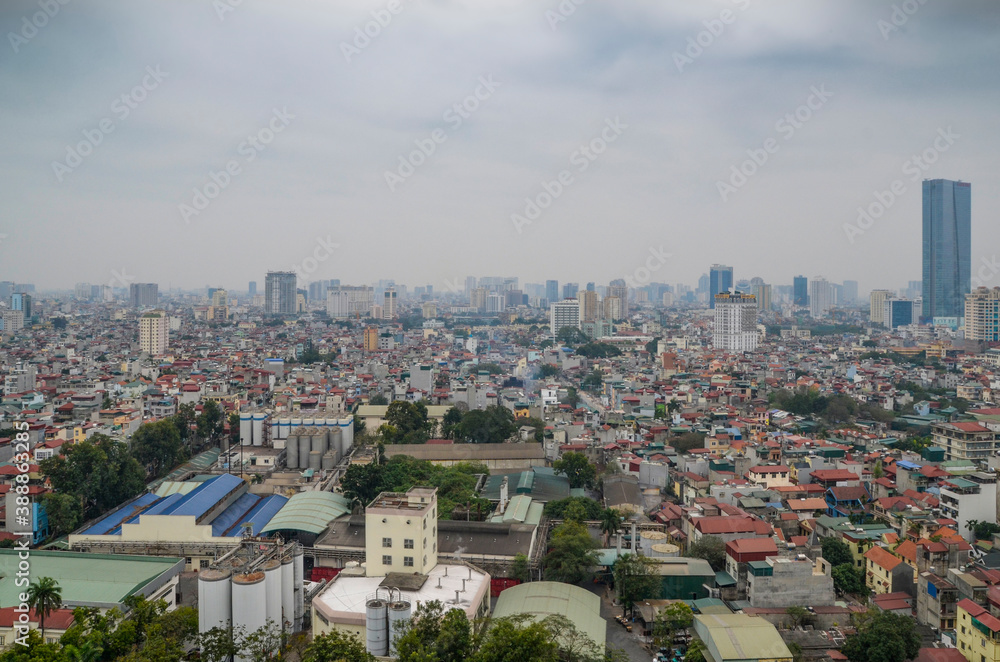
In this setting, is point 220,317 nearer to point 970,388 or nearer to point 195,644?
point 970,388

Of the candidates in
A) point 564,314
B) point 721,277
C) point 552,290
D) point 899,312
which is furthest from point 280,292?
point 899,312

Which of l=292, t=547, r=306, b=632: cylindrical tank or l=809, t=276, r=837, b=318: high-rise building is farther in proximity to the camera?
l=809, t=276, r=837, b=318: high-rise building

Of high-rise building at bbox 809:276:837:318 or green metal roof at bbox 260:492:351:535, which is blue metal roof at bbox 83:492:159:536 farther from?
high-rise building at bbox 809:276:837:318

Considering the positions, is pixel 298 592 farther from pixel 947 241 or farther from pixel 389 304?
pixel 389 304

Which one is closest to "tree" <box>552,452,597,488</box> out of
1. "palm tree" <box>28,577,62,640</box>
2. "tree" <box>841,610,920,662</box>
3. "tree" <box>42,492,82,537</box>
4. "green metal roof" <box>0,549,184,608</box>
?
"tree" <box>841,610,920,662</box>

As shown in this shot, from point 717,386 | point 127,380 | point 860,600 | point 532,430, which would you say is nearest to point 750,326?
point 717,386

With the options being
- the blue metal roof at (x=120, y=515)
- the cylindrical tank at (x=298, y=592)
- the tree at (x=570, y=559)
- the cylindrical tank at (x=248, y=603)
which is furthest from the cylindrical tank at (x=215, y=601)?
the blue metal roof at (x=120, y=515)
